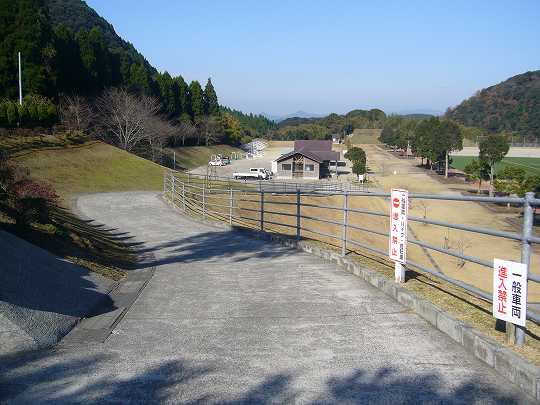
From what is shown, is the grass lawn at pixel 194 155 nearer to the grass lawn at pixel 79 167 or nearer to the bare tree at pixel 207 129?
the bare tree at pixel 207 129

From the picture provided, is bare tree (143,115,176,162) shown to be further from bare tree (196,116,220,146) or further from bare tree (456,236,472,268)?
bare tree (456,236,472,268)

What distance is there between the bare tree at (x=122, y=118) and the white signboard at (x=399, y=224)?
45.5m

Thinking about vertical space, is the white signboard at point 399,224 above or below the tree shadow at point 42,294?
above

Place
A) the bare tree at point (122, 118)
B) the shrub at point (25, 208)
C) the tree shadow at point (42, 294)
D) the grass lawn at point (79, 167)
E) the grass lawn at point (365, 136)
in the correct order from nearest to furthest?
the tree shadow at point (42, 294)
the shrub at point (25, 208)
the grass lawn at point (79, 167)
the bare tree at point (122, 118)
the grass lawn at point (365, 136)

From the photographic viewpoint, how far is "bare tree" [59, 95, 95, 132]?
43875 mm

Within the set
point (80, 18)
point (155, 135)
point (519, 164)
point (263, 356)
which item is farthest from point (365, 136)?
point (263, 356)

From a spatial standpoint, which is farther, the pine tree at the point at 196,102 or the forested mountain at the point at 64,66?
the pine tree at the point at 196,102

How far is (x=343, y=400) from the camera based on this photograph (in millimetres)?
3494

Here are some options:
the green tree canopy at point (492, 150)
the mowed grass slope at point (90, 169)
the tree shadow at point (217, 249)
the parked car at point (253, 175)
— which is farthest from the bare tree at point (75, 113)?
Answer: the green tree canopy at point (492, 150)

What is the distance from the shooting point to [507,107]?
6560 inches

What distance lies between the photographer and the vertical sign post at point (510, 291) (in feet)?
12.9

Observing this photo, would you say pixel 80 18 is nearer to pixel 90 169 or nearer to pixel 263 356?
pixel 90 169

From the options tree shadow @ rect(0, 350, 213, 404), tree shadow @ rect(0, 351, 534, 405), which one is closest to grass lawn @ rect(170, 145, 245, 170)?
tree shadow @ rect(0, 350, 213, 404)

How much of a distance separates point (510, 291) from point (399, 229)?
2.08 meters
